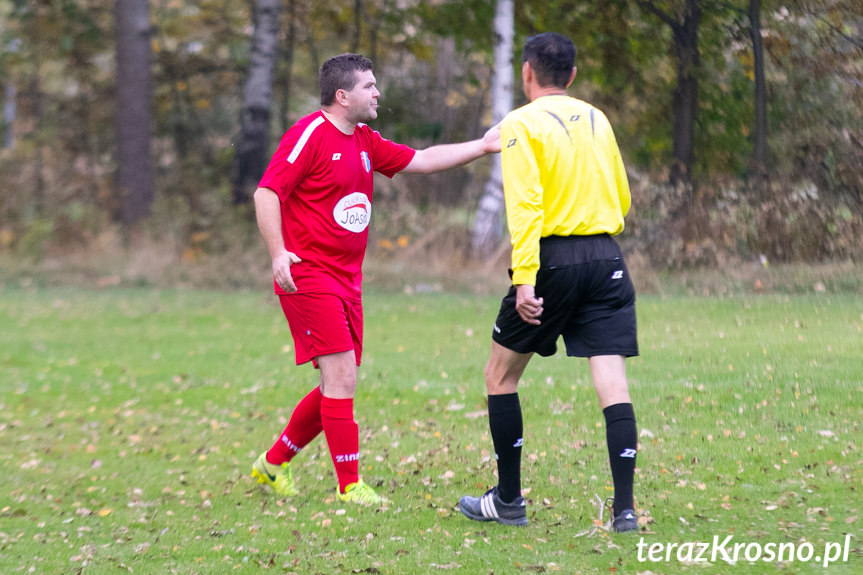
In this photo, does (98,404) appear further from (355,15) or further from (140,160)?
(355,15)

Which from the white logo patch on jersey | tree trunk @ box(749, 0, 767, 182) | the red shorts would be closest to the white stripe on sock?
the red shorts

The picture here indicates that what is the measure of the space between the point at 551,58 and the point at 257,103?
46.4ft

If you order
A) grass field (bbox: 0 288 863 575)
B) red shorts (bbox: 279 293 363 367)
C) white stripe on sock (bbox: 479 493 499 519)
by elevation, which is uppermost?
red shorts (bbox: 279 293 363 367)

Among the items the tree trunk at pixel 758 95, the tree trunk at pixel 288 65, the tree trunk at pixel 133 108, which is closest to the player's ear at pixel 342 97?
the tree trunk at pixel 758 95

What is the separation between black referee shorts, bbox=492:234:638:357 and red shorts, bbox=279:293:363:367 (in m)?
1.02

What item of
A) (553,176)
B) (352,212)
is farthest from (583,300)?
(352,212)

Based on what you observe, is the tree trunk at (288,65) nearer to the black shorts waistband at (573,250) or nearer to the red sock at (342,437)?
the red sock at (342,437)

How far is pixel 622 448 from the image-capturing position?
4.48m

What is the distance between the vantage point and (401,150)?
5.76 metres

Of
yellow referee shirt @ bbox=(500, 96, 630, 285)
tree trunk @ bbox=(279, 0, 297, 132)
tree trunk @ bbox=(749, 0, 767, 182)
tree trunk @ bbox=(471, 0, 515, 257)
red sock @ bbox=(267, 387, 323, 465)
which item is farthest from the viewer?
tree trunk @ bbox=(279, 0, 297, 132)

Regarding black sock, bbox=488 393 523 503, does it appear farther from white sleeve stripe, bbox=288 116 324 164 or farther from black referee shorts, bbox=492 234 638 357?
white sleeve stripe, bbox=288 116 324 164

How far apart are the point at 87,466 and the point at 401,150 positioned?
2842mm

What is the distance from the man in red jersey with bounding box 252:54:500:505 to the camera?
5168 mm

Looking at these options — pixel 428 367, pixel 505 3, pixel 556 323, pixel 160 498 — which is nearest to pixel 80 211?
pixel 505 3
